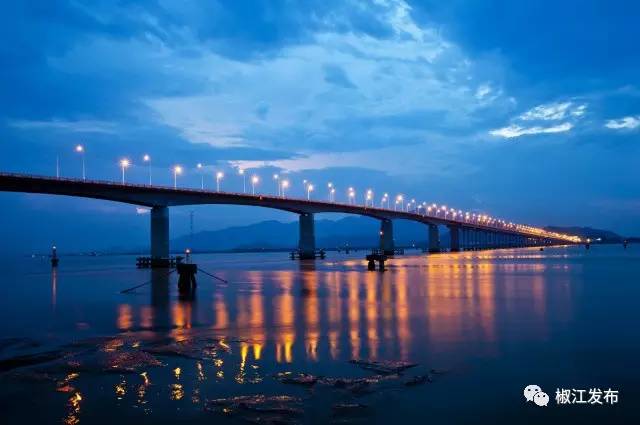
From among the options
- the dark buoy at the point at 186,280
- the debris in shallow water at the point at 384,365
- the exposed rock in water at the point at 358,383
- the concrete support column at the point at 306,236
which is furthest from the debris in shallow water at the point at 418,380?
the concrete support column at the point at 306,236

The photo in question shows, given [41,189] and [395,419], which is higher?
[41,189]

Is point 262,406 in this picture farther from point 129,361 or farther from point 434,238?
point 434,238

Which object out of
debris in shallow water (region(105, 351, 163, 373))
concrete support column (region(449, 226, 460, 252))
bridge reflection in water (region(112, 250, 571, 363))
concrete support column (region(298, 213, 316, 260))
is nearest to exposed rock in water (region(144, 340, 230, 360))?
debris in shallow water (region(105, 351, 163, 373))

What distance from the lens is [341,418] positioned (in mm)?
9008

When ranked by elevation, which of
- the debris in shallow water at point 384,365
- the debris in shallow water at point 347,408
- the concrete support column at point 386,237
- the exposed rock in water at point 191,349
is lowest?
the debris in shallow water at point 384,365

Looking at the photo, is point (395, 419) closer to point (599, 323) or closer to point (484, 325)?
point (484, 325)

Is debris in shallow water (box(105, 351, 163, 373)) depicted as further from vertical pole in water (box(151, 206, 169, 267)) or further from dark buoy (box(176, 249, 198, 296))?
vertical pole in water (box(151, 206, 169, 267))

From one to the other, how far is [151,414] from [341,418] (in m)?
3.17

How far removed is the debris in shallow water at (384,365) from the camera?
12.4m

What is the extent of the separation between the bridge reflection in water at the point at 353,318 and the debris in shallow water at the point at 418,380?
190 cm

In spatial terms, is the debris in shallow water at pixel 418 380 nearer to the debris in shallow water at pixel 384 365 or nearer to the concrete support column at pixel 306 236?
the debris in shallow water at pixel 384 365

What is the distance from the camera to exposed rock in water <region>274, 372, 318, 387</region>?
1126cm

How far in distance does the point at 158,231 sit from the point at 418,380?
223 ft

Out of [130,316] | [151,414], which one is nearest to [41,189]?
[130,316]
